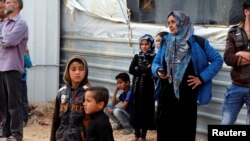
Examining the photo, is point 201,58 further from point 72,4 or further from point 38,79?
point 38,79

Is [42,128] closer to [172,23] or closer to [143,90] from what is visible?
[143,90]

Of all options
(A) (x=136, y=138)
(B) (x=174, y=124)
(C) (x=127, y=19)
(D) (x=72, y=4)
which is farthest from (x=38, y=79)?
(B) (x=174, y=124)

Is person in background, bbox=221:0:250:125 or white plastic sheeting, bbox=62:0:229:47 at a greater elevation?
white plastic sheeting, bbox=62:0:229:47

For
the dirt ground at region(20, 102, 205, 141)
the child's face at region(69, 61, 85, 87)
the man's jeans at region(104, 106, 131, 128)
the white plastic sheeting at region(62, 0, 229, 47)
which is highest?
the white plastic sheeting at region(62, 0, 229, 47)

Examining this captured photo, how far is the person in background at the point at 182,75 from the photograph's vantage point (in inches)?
241

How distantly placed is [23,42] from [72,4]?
2.63 m

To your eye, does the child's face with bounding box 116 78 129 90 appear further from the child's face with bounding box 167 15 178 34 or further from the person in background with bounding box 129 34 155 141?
the child's face with bounding box 167 15 178 34

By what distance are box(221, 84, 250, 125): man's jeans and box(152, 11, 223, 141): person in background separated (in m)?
0.38

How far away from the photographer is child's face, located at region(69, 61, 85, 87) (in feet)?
16.4

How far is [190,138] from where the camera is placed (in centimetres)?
622

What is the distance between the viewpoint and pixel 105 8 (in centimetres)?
879

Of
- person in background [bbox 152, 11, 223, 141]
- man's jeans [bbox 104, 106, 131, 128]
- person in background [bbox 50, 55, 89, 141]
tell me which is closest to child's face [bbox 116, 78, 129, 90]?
man's jeans [bbox 104, 106, 131, 128]

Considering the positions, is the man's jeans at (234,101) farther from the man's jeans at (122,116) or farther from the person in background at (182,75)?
the man's jeans at (122,116)

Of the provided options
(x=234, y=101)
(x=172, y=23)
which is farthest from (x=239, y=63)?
(x=172, y=23)
